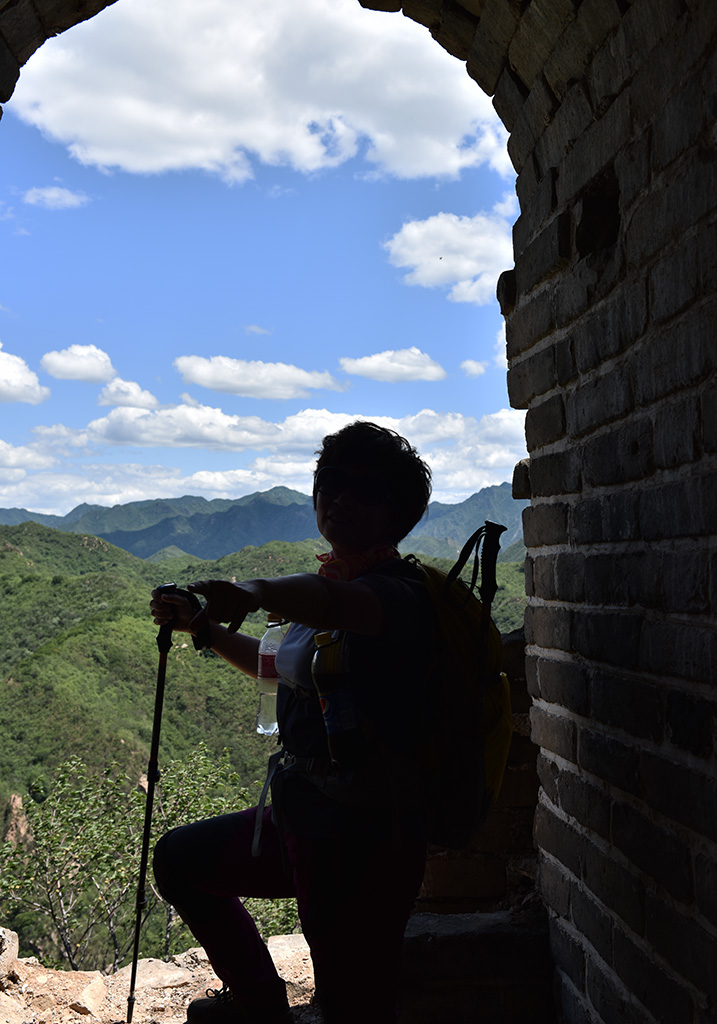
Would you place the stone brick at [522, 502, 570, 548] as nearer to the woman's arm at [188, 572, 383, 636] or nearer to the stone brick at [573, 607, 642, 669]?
the stone brick at [573, 607, 642, 669]

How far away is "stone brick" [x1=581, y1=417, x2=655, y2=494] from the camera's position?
1556 mm

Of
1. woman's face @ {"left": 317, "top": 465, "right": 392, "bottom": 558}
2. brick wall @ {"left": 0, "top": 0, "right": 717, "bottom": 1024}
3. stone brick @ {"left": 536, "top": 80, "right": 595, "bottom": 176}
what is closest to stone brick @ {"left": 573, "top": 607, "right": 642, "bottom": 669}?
brick wall @ {"left": 0, "top": 0, "right": 717, "bottom": 1024}

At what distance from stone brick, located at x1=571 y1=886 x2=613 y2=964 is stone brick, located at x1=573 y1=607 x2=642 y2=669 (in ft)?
1.89

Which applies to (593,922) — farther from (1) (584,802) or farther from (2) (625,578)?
(2) (625,578)

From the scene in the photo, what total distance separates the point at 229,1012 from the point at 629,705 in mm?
1235

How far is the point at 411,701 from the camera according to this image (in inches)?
62.4

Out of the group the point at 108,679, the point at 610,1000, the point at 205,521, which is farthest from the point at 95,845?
the point at 205,521

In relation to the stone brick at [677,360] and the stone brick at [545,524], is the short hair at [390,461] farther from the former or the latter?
the stone brick at [677,360]

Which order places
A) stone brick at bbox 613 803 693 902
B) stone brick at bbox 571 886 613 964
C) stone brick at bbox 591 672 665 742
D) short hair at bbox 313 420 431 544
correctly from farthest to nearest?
short hair at bbox 313 420 431 544 → stone brick at bbox 571 886 613 964 → stone brick at bbox 591 672 665 742 → stone brick at bbox 613 803 693 902

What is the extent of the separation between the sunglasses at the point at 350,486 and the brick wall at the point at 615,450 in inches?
19.1

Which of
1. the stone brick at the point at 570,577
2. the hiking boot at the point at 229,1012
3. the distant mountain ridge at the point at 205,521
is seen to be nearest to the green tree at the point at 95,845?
the hiking boot at the point at 229,1012

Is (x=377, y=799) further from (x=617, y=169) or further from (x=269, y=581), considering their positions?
(x=617, y=169)

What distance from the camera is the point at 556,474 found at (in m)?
2.02

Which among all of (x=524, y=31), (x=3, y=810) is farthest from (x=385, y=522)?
(x=3, y=810)
